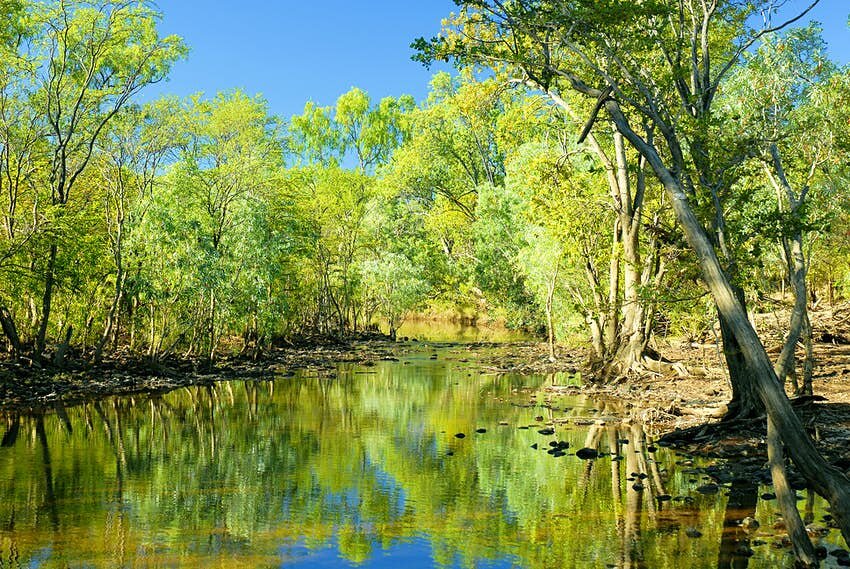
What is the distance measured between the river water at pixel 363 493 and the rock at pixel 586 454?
0.71 feet

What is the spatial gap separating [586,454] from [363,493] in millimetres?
5240

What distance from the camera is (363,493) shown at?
1368 cm

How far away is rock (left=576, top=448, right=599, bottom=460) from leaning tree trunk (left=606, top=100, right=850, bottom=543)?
22.7 feet

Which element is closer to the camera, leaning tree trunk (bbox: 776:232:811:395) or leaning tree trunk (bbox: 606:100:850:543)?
leaning tree trunk (bbox: 606:100:850:543)

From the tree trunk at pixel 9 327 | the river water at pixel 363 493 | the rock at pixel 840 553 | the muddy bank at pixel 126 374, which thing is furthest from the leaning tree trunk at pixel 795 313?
the tree trunk at pixel 9 327

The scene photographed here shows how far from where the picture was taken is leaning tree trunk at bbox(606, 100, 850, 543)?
8.72 meters

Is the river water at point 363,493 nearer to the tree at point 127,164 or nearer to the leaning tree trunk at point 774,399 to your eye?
the leaning tree trunk at point 774,399

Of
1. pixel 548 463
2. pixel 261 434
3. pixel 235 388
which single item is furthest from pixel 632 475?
pixel 235 388

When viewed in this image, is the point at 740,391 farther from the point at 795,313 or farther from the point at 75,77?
the point at 75,77

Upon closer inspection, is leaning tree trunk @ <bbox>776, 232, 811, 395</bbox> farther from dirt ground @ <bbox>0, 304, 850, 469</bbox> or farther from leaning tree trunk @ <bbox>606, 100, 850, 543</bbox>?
leaning tree trunk @ <bbox>606, 100, 850, 543</bbox>

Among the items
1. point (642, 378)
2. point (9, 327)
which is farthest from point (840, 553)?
point (9, 327)

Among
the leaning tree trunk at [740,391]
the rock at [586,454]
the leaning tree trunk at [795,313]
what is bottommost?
the rock at [586,454]

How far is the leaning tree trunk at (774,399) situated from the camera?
343 inches

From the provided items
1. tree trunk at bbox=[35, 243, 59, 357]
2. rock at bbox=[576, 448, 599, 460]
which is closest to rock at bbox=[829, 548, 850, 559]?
rock at bbox=[576, 448, 599, 460]
